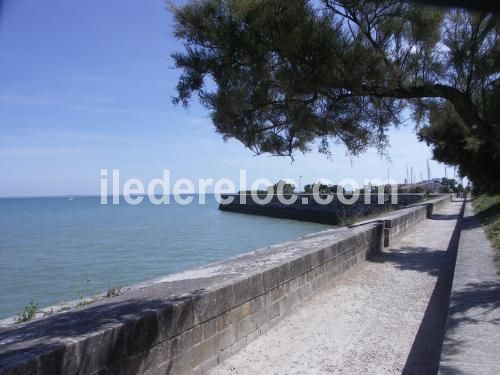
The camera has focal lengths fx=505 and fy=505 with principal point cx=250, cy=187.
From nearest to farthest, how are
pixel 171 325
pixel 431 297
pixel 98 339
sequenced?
pixel 98 339
pixel 171 325
pixel 431 297

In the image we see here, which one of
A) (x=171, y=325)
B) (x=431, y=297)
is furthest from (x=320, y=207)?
(x=171, y=325)

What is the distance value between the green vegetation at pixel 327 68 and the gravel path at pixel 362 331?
76.3 inches

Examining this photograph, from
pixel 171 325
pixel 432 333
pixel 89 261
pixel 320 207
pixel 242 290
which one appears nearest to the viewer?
pixel 171 325

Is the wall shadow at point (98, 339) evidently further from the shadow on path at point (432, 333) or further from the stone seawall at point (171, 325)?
the shadow on path at point (432, 333)

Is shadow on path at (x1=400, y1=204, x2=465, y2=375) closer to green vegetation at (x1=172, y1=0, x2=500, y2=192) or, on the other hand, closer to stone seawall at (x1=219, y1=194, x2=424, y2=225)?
green vegetation at (x1=172, y1=0, x2=500, y2=192)

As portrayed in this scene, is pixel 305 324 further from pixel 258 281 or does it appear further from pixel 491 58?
pixel 491 58

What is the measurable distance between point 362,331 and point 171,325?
2415 millimetres

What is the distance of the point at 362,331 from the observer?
5238mm

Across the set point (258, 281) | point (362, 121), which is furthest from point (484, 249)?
point (258, 281)

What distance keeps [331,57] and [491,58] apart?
114 inches

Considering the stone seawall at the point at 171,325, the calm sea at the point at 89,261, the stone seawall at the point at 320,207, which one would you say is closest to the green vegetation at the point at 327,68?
the stone seawall at the point at 171,325

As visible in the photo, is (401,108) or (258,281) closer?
(258,281)

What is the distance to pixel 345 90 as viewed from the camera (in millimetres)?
5438

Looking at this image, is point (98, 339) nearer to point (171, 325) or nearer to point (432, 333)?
point (171, 325)
